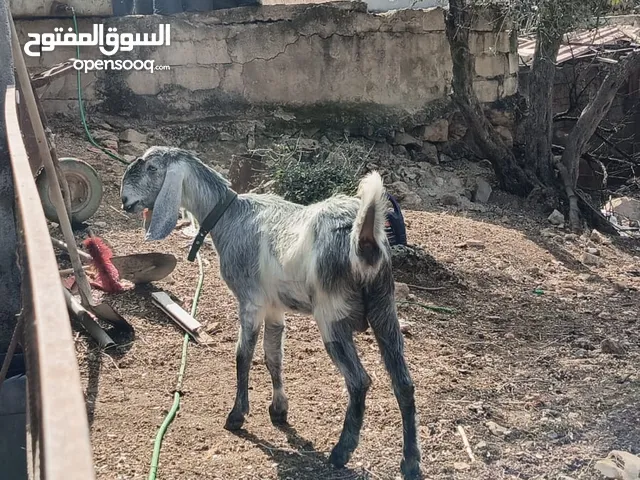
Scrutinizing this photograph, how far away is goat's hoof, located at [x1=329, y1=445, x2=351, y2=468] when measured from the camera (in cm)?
370

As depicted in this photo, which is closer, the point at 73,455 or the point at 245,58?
the point at 73,455

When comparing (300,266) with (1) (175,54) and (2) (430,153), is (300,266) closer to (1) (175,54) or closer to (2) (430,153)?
(1) (175,54)

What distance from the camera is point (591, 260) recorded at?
7.73 meters

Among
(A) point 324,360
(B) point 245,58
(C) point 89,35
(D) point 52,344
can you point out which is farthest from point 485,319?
(C) point 89,35

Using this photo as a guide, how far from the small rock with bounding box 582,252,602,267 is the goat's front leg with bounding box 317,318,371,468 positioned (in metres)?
4.77

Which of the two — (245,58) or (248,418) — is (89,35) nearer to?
(245,58)

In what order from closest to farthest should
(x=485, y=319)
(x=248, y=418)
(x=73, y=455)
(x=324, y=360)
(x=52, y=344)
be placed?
(x=73, y=455) < (x=52, y=344) < (x=248, y=418) < (x=324, y=360) < (x=485, y=319)

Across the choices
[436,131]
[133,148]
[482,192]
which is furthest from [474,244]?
[133,148]

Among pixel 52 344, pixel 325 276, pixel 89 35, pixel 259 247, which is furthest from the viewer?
pixel 89 35

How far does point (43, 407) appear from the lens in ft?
4.26

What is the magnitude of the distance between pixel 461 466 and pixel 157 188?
2158 millimetres

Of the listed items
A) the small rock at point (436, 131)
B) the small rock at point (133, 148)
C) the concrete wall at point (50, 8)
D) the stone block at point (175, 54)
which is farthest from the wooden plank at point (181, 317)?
the small rock at point (436, 131)

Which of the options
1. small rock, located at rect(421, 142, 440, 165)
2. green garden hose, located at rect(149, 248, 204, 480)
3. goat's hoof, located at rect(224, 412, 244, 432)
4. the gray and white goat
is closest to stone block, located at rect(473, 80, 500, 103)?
small rock, located at rect(421, 142, 440, 165)

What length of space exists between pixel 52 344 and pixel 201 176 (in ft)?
9.47
